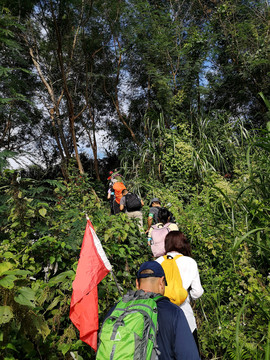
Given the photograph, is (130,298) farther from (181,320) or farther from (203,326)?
(203,326)

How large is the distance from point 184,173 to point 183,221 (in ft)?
8.60

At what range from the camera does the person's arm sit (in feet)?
4.72

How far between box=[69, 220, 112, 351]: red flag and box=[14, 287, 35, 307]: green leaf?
1.11ft

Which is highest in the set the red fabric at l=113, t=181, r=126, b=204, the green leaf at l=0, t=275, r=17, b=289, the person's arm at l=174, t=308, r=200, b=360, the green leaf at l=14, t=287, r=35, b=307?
the red fabric at l=113, t=181, r=126, b=204

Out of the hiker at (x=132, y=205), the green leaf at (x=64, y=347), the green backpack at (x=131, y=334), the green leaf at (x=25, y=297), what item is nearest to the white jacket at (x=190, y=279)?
the green backpack at (x=131, y=334)

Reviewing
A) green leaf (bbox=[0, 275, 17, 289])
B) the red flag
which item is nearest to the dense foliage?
green leaf (bbox=[0, 275, 17, 289])

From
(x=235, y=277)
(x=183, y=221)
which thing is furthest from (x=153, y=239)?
(x=235, y=277)

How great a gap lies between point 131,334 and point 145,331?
0.08m

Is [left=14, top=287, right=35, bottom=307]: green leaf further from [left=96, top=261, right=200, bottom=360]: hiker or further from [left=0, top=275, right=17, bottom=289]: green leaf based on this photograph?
[left=96, top=261, right=200, bottom=360]: hiker

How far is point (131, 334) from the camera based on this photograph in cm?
133

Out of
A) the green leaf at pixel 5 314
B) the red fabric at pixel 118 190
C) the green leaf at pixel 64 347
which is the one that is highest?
the red fabric at pixel 118 190

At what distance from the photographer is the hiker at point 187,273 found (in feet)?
6.97

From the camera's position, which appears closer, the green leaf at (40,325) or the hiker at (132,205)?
the green leaf at (40,325)

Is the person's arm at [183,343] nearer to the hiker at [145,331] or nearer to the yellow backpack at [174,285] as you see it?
the hiker at [145,331]
